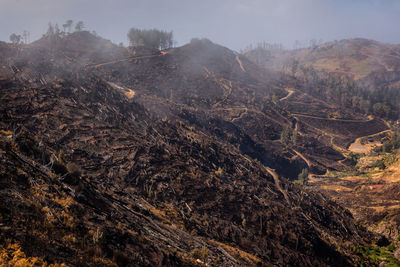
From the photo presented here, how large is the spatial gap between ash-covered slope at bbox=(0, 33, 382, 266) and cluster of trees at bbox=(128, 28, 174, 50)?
3215 inches

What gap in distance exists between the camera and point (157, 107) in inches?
2044

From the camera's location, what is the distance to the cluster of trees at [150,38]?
116375 millimetres

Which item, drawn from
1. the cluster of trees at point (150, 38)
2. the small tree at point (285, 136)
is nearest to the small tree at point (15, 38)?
the cluster of trees at point (150, 38)

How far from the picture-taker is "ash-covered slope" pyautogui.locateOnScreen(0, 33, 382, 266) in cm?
790

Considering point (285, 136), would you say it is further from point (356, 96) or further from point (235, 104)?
point (356, 96)

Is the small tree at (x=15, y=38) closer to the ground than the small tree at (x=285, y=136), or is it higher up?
higher up

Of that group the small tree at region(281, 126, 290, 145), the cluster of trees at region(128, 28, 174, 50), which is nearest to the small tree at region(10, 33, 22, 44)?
the cluster of trees at region(128, 28, 174, 50)

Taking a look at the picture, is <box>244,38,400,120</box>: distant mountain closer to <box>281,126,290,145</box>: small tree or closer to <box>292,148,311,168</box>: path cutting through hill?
<box>281,126,290,145</box>: small tree

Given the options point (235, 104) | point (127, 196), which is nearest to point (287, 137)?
point (235, 104)

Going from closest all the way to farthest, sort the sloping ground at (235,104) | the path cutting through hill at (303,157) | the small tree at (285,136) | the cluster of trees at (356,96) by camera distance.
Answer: the sloping ground at (235,104) → the path cutting through hill at (303,157) → the small tree at (285,136) → the cluster of trees at (356,96)

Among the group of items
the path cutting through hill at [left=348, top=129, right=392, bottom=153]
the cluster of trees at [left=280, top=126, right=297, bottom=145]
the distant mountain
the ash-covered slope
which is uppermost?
the distant mountain

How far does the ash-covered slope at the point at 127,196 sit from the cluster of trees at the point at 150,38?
268ft

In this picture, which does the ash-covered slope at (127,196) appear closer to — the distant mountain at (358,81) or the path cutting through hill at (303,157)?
the path cutting through hill at (303,157)

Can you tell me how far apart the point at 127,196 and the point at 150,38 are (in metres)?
118
